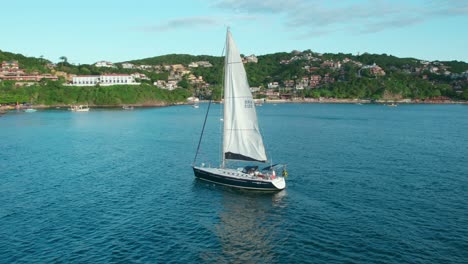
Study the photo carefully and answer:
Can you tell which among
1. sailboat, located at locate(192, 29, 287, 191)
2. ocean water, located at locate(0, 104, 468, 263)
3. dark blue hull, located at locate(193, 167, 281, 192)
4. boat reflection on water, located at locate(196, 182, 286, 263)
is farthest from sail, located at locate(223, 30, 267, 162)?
ocean water, located at locate(0, 104, 468, 263)

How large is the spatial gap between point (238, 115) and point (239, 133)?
2.39m

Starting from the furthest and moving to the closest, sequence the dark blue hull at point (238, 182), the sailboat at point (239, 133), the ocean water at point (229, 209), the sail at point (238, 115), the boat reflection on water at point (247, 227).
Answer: the dark blue hull at point (238, 182) < the sailboat at point (239, 133) < the sail at point (238, 115) < the ocean water at point (229, 209) < the boat reflection on water at point (247, 227)

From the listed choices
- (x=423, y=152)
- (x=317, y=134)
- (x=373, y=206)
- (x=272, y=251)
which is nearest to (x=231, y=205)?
(x=272, y=251)

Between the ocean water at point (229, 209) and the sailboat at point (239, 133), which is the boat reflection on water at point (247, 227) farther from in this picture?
the sailboat at point (239, 133)

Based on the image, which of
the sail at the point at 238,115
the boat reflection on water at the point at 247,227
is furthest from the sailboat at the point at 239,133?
the boat reflection on water at the point at 247,227

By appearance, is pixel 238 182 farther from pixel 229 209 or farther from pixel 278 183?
pixel 229 209

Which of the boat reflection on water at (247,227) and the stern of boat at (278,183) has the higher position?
the stern of boat at (278,183)

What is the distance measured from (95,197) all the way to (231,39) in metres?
24.4

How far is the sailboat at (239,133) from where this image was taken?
45.8 m

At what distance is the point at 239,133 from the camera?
4847 centimetres

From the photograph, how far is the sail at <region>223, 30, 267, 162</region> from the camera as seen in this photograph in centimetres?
4558

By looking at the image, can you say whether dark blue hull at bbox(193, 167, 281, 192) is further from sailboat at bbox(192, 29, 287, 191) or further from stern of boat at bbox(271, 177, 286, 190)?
stern of boat at bbox(271, 177, 286, 190)

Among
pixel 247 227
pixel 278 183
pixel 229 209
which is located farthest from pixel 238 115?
→ pixel 247 227

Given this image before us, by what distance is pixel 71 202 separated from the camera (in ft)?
143
